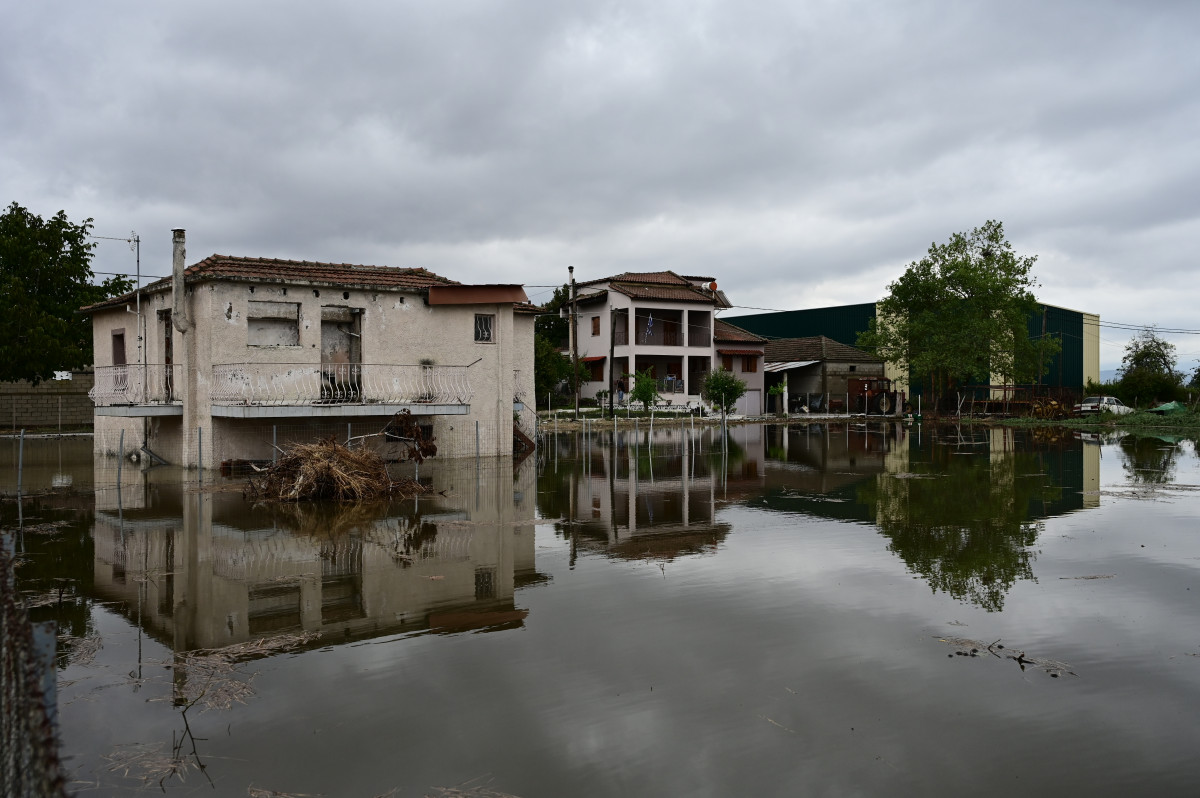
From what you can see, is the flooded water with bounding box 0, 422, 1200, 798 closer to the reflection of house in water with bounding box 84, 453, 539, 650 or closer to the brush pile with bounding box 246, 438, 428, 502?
the reflection of house in water with bounding box 84, 453, 539, 650

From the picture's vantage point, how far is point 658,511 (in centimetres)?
1427

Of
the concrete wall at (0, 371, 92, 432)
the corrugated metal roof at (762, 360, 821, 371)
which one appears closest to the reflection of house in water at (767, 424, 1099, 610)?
the corrugated metal roof at (762, 360, 821, 371)

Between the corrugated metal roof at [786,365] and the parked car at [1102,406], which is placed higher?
the corrugated metal roof at [786,365]

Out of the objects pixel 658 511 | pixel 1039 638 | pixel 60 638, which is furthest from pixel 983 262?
pixel 60 638

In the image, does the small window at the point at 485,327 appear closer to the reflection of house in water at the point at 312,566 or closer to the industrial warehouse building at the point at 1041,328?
the reflection of house in water at the point at 312,566

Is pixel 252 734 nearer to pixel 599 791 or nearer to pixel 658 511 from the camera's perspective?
pixel 599 791

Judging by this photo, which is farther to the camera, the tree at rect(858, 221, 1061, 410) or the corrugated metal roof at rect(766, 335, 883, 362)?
the corrugated metal roof at rect(766, 335, 883, 362)

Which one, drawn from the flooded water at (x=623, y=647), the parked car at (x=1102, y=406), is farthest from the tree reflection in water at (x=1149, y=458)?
the parked car at (x=1102, y=406)

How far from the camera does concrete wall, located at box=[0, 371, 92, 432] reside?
1480 inches

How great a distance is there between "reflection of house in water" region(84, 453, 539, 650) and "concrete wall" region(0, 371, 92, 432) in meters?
28.2

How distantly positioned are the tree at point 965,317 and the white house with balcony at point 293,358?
104 feet

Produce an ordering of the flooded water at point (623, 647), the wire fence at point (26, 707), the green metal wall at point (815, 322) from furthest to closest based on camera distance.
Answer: the green metal wall at point (815, 322) → the flooded water at point (623, 647) → the wire fence at point (26, 707)

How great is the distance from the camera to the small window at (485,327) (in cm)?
2347

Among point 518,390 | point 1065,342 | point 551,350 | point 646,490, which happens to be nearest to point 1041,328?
point 1065,342
